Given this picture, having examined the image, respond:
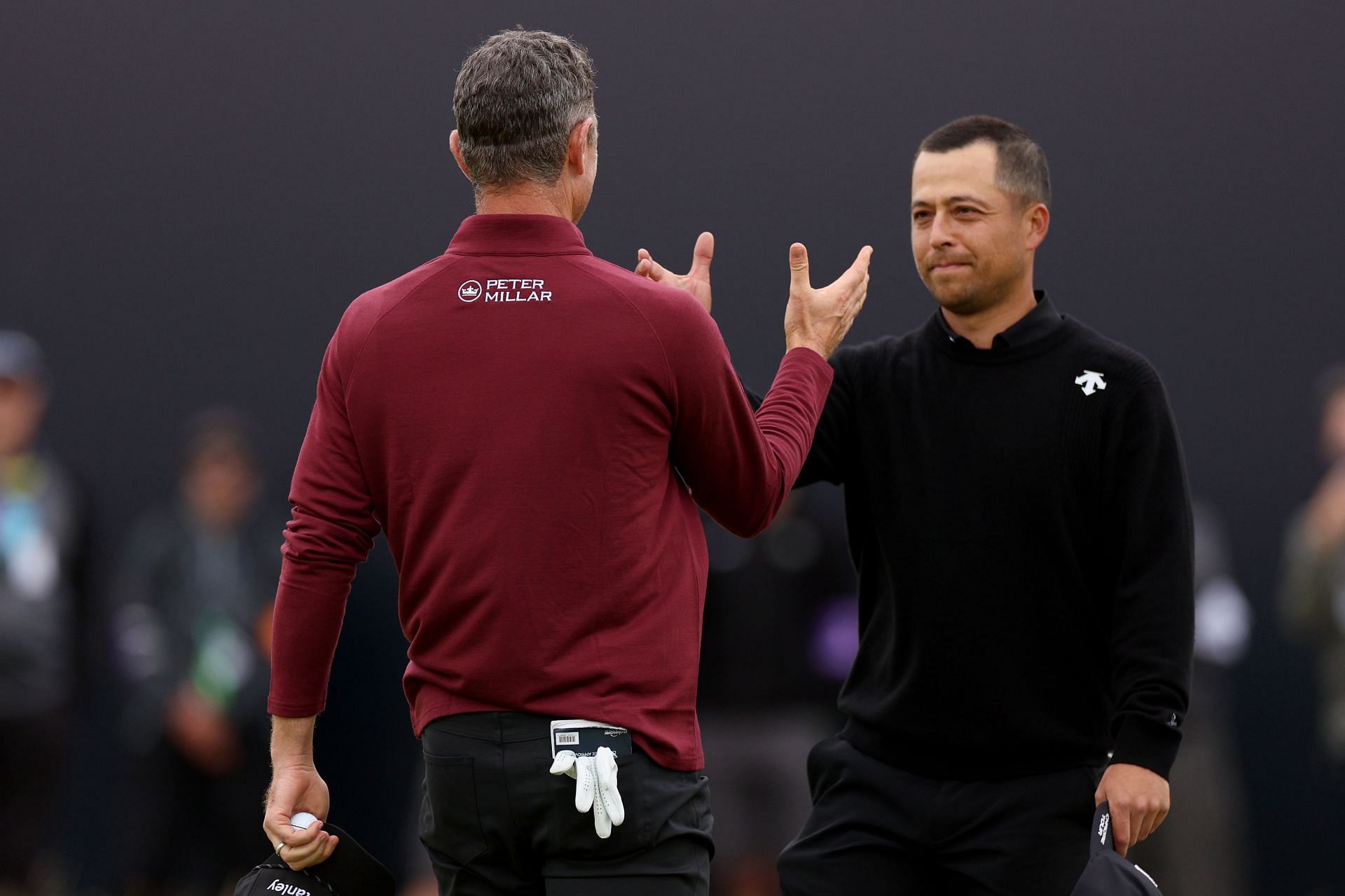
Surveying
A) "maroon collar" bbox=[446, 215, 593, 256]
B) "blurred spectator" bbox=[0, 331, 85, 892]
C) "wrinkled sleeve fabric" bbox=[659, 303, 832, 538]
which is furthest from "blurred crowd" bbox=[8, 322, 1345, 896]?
"maroon collar" bbox=[446, 215, 593, 256]

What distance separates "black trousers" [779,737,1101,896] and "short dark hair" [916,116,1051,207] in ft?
3.52

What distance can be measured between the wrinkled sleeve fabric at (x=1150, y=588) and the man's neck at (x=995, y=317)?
30 cm

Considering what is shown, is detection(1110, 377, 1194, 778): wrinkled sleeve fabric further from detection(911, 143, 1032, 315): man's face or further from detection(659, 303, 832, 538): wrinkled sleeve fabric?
detection(659, 303, 832, 538): wrinkled sleeve fabric

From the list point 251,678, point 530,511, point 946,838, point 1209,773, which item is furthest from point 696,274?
point 1209,773

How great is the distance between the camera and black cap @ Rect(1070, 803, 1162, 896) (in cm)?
239

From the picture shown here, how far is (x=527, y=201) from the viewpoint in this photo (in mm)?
2205

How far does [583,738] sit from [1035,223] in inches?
57.6

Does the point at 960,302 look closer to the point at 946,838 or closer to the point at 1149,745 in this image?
the point at 1149,745

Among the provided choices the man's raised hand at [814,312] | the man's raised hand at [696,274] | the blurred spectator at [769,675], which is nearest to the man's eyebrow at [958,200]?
the man's raised hand at [814,312]

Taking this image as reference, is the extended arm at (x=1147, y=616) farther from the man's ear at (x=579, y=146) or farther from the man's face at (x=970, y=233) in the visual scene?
the man's ear at (x=579, y=146)

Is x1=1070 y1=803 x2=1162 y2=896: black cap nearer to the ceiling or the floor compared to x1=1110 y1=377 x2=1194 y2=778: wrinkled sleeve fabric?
nearer to the floor

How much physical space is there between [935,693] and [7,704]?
3627 mm

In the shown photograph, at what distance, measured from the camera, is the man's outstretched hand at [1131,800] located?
2533 mm

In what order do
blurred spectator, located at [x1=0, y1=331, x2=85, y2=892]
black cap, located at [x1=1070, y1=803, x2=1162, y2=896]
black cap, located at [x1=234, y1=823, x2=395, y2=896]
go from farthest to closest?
blurred spectator, located at [x1=0, y1=331, x2=85, y2=892] < black cap, located at [x1=1070, y1=803, x2=1162, y2=896] < black cap, located at [x1=234, y1=823, x2=395, y2=896]
